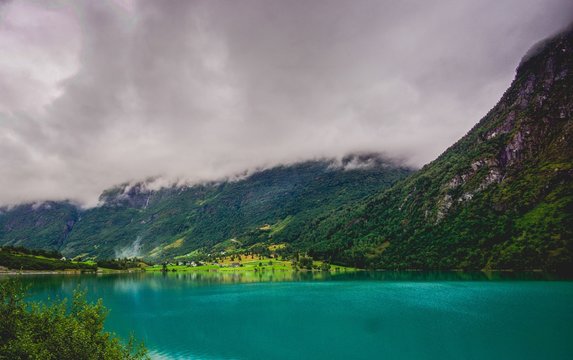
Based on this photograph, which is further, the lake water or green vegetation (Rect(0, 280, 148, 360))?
the lake water

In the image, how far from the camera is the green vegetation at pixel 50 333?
28.1m

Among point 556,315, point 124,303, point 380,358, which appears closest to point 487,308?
point 556,315

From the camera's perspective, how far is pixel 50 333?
1260 inches

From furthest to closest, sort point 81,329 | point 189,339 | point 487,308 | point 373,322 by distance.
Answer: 1. point 487,308
2. point 373,322
3. point 189,339
4. point 81,329

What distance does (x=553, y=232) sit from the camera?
19450 centimetres

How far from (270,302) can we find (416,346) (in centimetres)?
5771

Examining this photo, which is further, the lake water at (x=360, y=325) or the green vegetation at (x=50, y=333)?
the lake water at (x=360, y=325)

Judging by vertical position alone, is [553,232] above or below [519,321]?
above

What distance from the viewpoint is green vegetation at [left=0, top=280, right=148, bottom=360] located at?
92.0ft

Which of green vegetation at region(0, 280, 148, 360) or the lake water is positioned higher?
green vegetation at region(0, 280, 148, 360)

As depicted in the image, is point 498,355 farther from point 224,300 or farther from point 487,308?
point 224,300

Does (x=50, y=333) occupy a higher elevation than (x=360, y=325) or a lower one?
higher

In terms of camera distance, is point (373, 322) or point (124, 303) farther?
point (124, 303)

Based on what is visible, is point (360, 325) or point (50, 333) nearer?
point (50, 333)
